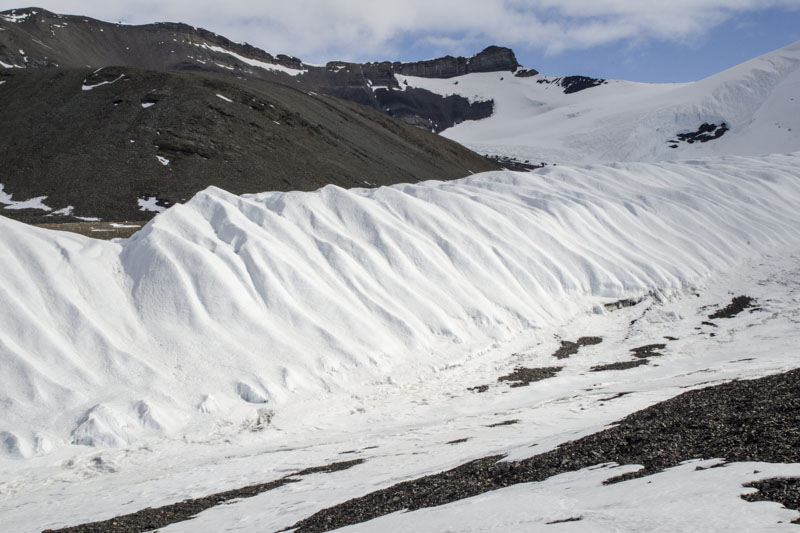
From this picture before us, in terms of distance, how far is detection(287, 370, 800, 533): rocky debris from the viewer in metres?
9.14

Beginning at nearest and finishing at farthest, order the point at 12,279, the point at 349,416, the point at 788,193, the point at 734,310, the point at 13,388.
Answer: the point at 13,388 → the point at 349,416 → the point at 12,279 → the point at 734,310 → the point at 788,193

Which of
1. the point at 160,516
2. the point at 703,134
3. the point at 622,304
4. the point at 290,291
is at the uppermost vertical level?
the point at 703,134

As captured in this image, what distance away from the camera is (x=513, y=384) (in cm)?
2255

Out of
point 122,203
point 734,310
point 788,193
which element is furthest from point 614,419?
point 122,203

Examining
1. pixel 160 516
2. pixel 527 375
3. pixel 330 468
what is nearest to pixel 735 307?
pixel 527 375

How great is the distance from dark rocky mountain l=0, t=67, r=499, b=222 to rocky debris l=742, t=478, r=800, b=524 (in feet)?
188

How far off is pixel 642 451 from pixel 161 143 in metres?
70.9

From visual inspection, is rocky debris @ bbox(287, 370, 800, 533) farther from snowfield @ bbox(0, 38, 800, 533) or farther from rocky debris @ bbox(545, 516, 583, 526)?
rocky debris @ bbox(545, 516, 583, 526)

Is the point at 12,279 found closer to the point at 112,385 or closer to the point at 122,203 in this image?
the point at 112,385

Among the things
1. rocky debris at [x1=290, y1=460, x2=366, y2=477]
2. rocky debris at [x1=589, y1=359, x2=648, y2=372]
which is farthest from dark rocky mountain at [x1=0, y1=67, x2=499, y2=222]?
rocky debris at [x1=290, y1=460, x2=366, y2=477]

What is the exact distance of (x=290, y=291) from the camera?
25.0m

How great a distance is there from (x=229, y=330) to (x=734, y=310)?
24.4 m

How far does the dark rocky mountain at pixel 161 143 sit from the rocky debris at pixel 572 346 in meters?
43.7

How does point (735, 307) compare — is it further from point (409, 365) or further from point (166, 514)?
point (166, 514)
